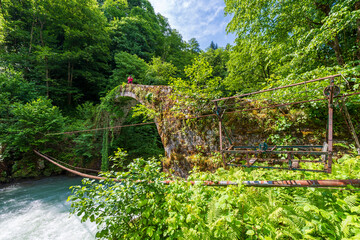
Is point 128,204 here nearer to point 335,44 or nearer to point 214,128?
point 214,128

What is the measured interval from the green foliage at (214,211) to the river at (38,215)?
11.1ft

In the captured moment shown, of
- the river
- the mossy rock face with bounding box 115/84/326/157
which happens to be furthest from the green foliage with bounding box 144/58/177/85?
the river

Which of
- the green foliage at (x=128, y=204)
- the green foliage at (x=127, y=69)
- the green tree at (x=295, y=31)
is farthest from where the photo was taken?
the green foliage at (x=127, y=69)

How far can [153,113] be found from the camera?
563 centimetres

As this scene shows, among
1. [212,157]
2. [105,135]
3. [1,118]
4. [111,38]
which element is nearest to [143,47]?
[111,38]

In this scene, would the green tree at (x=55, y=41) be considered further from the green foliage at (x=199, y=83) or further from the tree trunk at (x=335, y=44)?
the tree trunk at (x=335, y=44)

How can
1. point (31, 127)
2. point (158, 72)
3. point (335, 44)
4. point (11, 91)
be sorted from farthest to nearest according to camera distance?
point (158, 72) → point (11, 91) → point (31, 127) → point (335, 44)

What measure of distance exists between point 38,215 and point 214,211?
7.10 meters

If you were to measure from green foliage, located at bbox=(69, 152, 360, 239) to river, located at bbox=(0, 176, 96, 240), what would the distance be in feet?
11.1

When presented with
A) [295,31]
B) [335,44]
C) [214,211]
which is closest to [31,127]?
[214,211]

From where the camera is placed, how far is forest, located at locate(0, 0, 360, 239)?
1552mm

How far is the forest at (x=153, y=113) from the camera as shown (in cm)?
155

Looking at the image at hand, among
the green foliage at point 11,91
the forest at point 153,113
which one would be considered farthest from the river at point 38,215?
the green foliage at point 11,91

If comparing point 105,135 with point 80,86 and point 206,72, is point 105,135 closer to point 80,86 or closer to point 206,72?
point 206,72
